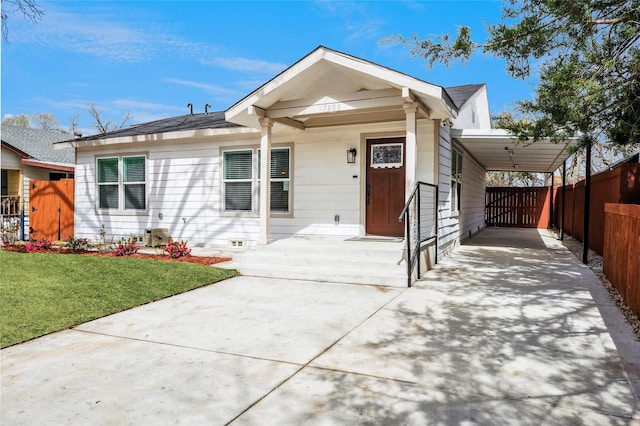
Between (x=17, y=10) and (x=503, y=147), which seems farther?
(x=503, y=147)

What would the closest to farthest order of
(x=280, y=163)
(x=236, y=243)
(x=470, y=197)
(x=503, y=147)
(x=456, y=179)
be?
(x=280, y=163) → (x=236, y=243) → (x=456, y=179) → (x=503, y=147) → (x=470, y=197)

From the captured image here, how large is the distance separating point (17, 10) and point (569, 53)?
8.38 meters

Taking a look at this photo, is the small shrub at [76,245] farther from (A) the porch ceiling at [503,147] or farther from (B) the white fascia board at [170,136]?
(A) the porch ceiling at [503,147]

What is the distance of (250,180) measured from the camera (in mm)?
8922

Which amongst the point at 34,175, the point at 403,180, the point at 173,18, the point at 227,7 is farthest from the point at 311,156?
the point at 34,175

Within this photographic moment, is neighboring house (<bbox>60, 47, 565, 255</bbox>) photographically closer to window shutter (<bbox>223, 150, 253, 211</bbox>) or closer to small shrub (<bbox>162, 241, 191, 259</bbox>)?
window shutter (<bbox>223, 150, 253, 211</bbox>)

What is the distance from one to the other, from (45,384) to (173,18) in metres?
9.26

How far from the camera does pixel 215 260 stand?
7594 millimetres

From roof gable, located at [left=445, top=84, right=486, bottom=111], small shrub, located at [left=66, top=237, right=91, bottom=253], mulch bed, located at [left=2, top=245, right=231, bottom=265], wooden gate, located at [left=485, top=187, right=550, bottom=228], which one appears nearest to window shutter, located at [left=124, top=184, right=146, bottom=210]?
small shrub, located at [left=66, top=237, right=91, bottom=253]

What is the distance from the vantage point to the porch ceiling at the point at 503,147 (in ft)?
27.3

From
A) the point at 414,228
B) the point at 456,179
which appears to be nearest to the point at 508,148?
the point at 456,179

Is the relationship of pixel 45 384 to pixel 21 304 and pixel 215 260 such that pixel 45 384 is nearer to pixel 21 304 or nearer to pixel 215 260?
pixel 21 304

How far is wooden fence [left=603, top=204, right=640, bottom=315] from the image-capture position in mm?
4074

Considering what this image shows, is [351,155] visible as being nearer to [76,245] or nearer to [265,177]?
[265,177]
